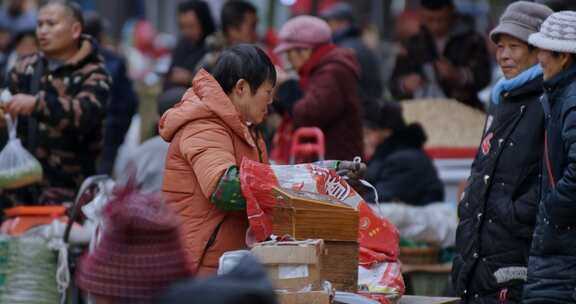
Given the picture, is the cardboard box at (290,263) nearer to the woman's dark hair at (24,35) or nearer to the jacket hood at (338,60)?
the jacket hood at (338,60)

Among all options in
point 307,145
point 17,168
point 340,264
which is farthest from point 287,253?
point 307,145

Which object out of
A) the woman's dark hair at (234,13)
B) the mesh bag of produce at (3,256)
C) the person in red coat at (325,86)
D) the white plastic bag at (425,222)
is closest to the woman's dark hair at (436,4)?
the woman's dark hair at (234,13)

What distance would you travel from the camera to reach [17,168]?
27.8ft

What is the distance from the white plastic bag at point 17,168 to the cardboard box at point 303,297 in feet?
11.2

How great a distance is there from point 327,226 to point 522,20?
6.13ft

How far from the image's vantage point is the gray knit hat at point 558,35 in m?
6.35

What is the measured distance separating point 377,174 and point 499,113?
3.57 metres

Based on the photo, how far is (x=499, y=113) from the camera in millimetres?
6859

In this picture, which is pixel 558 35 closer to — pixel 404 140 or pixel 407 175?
pixel 407 175

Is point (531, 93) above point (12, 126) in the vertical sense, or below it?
above

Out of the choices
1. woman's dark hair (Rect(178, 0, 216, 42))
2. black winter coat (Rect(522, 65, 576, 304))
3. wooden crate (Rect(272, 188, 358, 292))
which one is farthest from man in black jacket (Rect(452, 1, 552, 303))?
woman's dark hair (Rect(178, 0, 216, 42))

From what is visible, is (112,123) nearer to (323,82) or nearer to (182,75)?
(182,75)

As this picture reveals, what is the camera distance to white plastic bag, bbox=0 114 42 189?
8461mm

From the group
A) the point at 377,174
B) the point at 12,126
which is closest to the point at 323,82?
the point at 377,174
